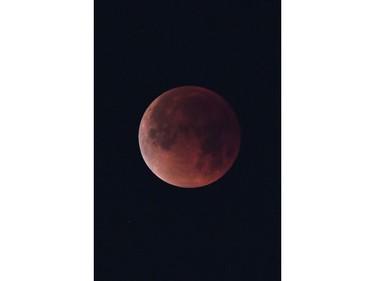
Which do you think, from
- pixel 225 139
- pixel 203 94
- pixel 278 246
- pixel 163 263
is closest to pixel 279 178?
pixel 278 246

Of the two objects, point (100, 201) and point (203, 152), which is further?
point (100, 201)

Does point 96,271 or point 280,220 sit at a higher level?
point 280,220

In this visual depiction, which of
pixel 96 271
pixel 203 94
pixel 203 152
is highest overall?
pixel 203 94

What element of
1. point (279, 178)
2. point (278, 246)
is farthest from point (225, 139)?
point (278, 246)

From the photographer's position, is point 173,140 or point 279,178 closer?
point 173,140

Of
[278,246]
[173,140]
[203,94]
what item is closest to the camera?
[173,140]

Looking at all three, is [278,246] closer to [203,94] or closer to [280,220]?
[280,220]

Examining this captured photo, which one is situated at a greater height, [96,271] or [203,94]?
[203,94]

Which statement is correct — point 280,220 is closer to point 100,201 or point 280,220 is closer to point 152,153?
point 152,153

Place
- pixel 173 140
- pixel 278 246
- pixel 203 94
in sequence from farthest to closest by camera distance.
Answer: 1. pixel 278 246
2. pixel 203 94
3. pixel 173 140
